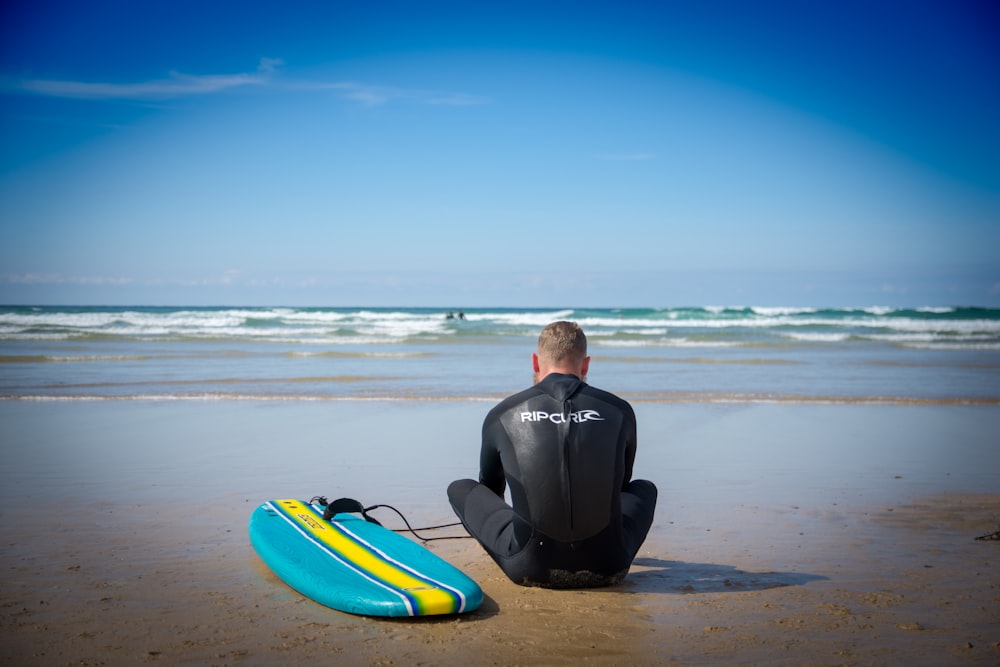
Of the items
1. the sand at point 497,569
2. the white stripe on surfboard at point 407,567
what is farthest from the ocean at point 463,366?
the white stripe on surfboard at point 407,567

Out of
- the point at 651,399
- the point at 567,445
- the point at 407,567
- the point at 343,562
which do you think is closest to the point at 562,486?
the point at 567,445

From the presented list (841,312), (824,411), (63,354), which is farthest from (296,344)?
(841,312)

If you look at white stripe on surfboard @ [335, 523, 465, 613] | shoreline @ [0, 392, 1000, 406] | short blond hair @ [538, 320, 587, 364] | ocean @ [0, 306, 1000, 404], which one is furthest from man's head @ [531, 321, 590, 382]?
ocean @ [0, 306, 1000, 404]

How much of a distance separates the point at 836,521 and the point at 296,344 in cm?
2274

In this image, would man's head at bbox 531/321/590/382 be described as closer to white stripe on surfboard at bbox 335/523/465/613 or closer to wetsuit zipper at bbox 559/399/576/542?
wetsuit zipper at bbox 559/399/576/542

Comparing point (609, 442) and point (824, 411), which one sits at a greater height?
point (609, 442)

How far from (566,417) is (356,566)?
4.00 ft

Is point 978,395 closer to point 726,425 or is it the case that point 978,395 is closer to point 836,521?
point 726,425

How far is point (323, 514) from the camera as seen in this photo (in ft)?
14.6

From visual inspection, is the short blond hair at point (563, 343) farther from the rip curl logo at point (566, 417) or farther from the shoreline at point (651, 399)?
the shoreline at point (651, 399)

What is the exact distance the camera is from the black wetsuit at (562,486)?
3.38m

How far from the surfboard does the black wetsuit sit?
320 millimetres

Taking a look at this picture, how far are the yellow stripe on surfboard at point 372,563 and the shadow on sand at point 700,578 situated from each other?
1.02 m

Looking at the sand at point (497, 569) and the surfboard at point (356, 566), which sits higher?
the surfboard at point (356, 566)
